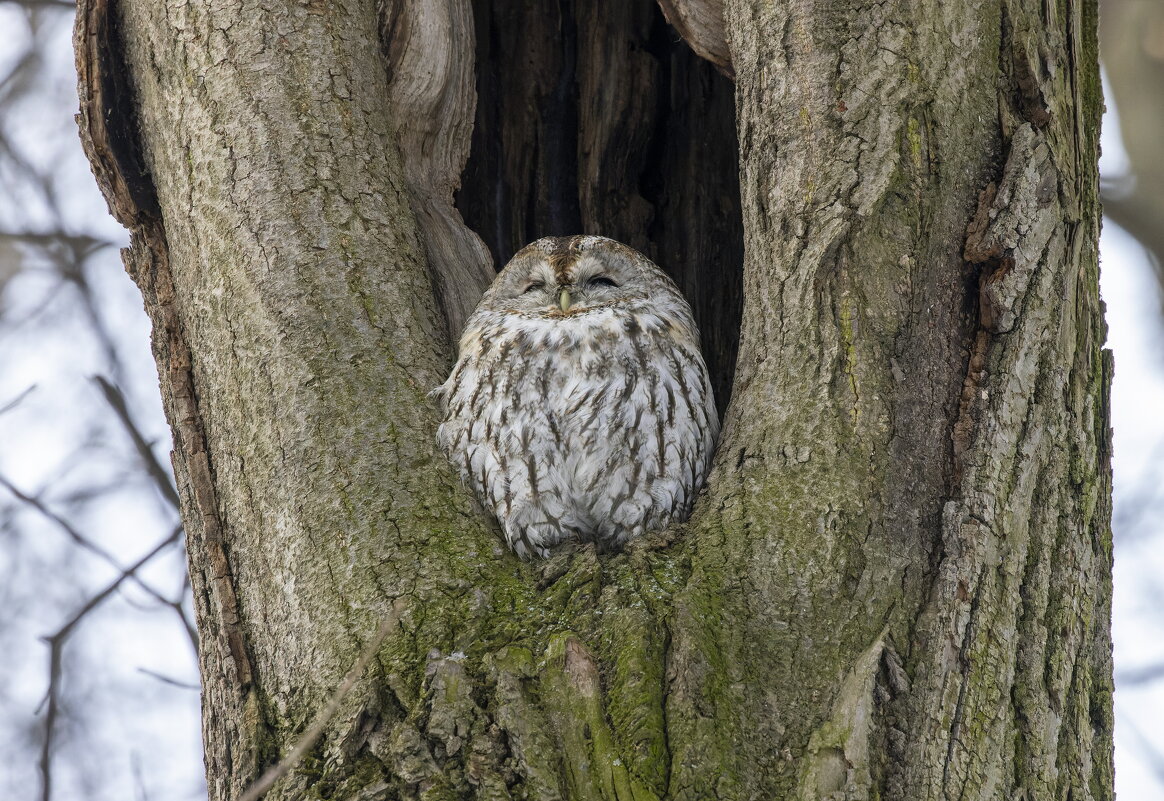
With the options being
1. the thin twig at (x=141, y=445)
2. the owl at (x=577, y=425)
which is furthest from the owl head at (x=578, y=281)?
the thin twig at (x=141, y=445)

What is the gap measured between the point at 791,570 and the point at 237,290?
143 cm

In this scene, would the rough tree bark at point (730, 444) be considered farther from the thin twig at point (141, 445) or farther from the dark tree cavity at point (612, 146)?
the thin twig at point (141, 445)

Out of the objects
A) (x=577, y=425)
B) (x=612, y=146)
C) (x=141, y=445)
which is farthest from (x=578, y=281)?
(x=141, y=445)

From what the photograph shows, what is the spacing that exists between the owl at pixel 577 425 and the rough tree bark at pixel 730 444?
0.68 ft

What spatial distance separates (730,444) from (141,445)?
312cm

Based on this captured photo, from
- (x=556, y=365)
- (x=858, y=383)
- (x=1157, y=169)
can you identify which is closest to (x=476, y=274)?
(x=556, y=365)

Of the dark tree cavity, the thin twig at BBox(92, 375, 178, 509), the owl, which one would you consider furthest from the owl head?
the thin twig at BBox(92, 375, 178, 509)

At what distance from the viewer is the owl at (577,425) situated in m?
2.79

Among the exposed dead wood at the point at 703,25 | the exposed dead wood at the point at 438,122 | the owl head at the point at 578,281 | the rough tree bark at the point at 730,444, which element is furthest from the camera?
the owl head at the point at 578,281

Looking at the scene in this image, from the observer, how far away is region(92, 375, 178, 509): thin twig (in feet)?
14.1

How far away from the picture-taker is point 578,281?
3.21 m

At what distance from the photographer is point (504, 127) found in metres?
3.99

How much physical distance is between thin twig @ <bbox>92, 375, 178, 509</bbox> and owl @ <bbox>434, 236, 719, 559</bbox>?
2036mm

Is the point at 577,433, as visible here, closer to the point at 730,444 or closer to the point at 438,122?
the point at 730,444
